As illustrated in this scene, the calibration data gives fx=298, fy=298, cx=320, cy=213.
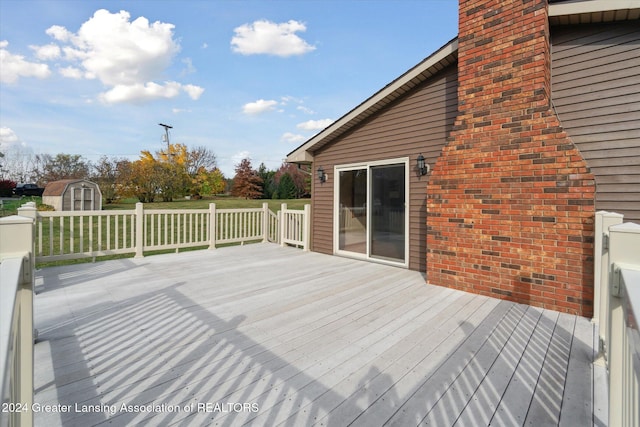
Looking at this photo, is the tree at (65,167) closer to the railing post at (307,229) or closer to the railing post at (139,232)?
the railing post at (139,232)

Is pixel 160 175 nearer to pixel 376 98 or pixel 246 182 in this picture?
pixel 246 182

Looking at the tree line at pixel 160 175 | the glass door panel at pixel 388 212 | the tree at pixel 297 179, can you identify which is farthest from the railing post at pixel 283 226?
the tree at pixel 297 179

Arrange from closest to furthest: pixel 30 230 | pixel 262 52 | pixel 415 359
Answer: pixel 30 230, pixel 415 359, pixel 262 52

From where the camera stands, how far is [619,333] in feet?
4.36

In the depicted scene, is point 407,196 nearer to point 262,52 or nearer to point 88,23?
point 262,52

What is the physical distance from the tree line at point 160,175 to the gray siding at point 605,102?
13952 mm

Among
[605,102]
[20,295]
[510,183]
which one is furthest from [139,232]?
[605,102]

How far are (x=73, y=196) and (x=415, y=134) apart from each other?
47.8ft

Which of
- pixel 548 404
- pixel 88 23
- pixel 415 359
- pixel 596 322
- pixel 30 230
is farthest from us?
pixel 88 23

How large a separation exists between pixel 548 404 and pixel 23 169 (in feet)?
98.6

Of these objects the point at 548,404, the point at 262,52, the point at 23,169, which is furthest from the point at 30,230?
the point at 23,169

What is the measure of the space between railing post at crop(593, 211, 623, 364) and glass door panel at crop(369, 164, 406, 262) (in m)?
2.48

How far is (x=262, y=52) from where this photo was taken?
10.3 metres

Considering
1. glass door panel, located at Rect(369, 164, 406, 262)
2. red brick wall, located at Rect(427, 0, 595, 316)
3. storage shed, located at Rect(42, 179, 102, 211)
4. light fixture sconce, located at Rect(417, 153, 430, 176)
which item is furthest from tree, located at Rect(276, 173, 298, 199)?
red brick wall, located at Rect(427, 0, 595, 316)
